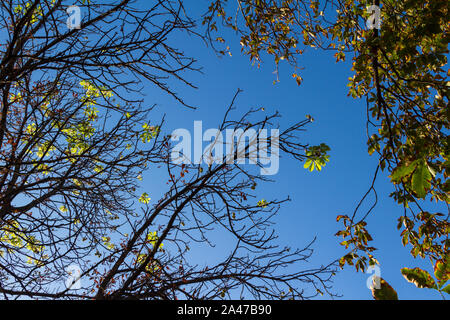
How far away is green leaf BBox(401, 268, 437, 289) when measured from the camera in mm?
928

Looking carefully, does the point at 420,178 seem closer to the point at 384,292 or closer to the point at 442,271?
the point at 442,271

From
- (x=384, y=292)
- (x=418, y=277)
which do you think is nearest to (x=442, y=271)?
(x=418, y=277)

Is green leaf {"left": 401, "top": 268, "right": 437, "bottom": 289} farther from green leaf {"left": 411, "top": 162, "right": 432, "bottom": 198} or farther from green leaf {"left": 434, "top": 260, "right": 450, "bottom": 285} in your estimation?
green leaf {"left": 411, "top": 162, "right": 432, "bottom": 198}

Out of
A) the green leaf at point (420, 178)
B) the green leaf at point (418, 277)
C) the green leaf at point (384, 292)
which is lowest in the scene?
the green leaf at point (384, 292)

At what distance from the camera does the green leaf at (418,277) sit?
3.05 feet

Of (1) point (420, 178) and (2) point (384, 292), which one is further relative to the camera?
(1) point (420, 178)

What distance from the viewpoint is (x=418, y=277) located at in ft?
3.14

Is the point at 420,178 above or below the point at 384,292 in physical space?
above

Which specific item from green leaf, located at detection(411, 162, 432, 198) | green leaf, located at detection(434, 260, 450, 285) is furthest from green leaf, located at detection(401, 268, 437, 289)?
green leaf, located at detection(411, 162, 432, 198)

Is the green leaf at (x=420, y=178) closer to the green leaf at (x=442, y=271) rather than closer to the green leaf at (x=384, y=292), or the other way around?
the green leaf at (x=442, y=271)

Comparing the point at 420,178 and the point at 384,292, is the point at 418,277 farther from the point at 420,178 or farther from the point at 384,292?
the point at 420,178

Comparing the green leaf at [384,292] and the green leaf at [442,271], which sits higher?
the green leaf at [442,271]

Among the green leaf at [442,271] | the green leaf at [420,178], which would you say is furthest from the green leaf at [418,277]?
the green leaf at [420,178]
